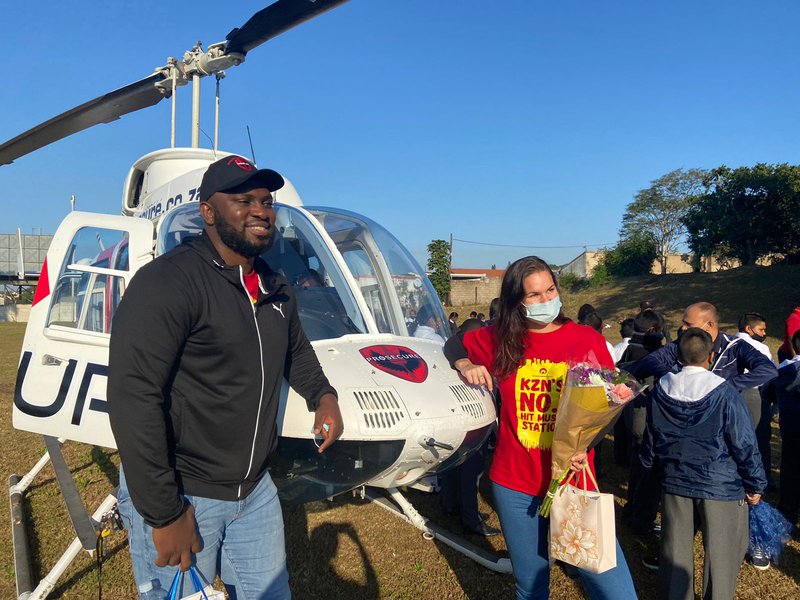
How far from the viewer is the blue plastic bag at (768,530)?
12.8 ft

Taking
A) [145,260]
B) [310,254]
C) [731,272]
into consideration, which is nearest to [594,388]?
[310,254]

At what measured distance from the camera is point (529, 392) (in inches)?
99.2

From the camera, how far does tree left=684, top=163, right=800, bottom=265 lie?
1093 inches

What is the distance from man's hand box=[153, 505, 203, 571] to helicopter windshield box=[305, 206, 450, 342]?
1.71 metres

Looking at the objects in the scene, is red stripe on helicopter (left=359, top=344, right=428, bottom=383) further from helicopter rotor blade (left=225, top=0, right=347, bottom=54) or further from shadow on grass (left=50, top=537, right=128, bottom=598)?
helicopter rotor blade (left=225, top=0, right=347, bottom=54)

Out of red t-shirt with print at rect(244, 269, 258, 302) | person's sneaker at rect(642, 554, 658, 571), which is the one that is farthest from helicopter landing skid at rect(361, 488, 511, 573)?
red t-shirt with print at rect(244, 269, 258, 302)

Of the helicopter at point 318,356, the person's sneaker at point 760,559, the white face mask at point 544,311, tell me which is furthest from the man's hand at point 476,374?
the person's sneaker at point 760,559

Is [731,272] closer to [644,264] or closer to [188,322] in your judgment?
[644,264]

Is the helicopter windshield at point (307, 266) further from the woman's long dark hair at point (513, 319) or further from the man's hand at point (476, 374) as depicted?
the woman's long dark hair at point (513, 319)

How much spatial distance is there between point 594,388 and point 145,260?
99.1 inches

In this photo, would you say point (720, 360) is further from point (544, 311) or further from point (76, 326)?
point (76, 326)

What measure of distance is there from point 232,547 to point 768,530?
11.8 ft

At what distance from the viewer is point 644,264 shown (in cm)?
4206

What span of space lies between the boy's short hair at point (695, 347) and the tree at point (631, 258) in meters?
40.3
